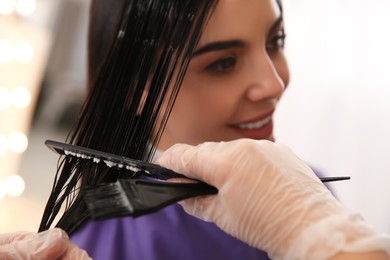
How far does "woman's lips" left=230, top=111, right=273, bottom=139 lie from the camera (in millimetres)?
993

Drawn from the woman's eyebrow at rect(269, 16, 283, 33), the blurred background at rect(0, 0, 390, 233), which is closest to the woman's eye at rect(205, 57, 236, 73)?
the woman's eyebrow at rect(269, 16, 283, 33)

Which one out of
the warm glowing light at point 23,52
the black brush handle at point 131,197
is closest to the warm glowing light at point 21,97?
the warm glowing light at point 23,52

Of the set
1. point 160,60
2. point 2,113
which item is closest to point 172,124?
point 160,60

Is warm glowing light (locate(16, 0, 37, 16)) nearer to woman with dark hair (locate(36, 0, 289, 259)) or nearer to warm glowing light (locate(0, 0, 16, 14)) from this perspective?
warm glowing light (locate(0, 0, 16, 14))

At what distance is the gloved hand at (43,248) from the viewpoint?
63 cm

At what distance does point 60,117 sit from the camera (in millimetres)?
3369

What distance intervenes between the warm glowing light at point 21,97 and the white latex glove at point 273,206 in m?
1.56

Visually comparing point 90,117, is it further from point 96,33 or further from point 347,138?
point 347,138

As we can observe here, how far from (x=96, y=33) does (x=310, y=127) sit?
1.34 metres

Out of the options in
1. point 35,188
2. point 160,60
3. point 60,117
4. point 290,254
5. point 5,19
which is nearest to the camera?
point 290,254

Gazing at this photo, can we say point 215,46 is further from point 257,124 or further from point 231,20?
point 257,124

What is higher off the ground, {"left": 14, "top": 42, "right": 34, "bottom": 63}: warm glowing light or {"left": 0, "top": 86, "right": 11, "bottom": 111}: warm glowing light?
{"left": 14, "top": 42, "right": 34, "bottom": 63}: warm glowing light

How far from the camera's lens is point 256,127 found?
1.02 m

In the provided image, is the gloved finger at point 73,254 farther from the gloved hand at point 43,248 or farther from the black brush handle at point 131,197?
the black brush handle at point 131,197
